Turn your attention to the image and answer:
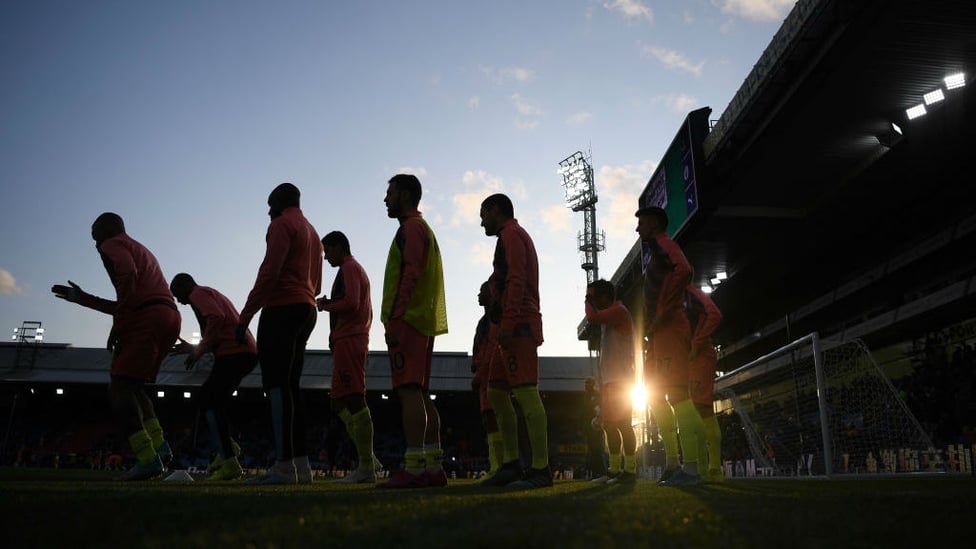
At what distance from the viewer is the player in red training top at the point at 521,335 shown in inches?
172

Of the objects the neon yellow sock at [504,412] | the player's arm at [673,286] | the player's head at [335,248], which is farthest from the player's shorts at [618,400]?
the player's head at [335,248]

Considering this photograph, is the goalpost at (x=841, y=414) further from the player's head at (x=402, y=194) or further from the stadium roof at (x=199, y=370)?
the stadium roof at (x=199, y=370)

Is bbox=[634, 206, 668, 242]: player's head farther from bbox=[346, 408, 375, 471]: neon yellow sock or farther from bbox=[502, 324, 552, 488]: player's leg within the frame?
bbox=[346, 408, 375, 471]: neon yellow sock

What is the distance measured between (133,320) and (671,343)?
424 centimetres

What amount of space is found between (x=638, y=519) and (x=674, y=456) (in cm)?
350

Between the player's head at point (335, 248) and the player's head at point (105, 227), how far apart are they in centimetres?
180

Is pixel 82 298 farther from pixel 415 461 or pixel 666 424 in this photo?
pixel 666 424

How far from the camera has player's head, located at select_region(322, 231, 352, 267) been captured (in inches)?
256

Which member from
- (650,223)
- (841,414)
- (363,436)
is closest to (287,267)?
(363,436)

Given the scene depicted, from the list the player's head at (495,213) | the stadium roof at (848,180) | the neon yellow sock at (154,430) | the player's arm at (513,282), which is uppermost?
the stadium roof at (848,180)

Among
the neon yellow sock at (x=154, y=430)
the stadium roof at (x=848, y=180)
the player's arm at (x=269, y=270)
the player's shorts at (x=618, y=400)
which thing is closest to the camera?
the player's arm at (x=269, y=270)

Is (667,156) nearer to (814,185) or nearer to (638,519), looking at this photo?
(814,185)

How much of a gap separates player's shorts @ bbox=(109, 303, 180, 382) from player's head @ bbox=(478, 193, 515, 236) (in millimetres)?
2776

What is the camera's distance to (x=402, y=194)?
4781 millimetres
